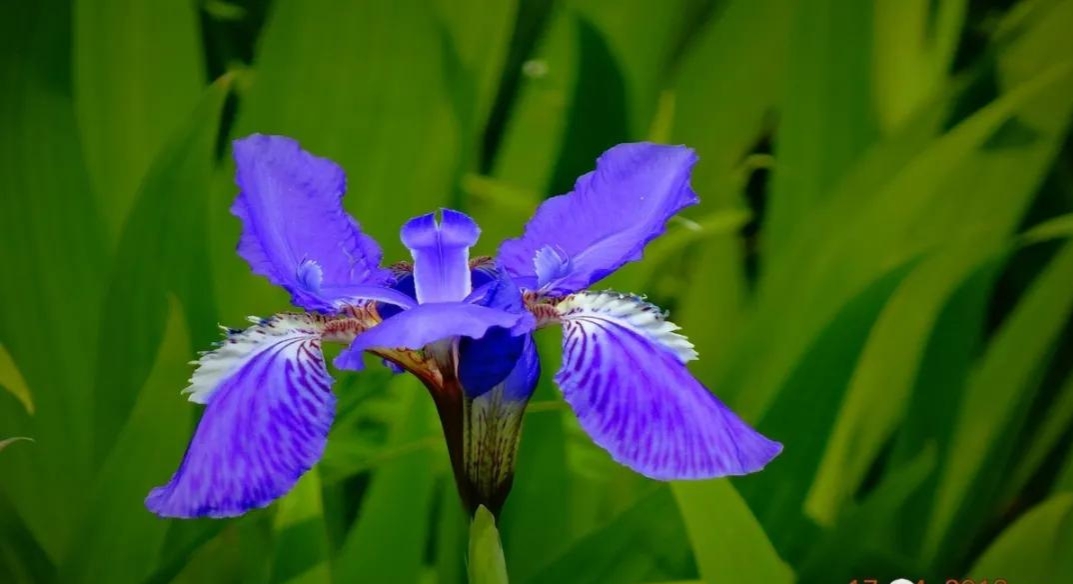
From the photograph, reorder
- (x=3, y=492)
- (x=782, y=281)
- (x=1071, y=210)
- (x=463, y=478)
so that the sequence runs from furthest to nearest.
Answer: (x=1071, y=210)
(x=782, y=281)
(x=3, y=492)
(x=463, y=478)

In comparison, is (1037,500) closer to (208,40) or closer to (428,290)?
(428,290)

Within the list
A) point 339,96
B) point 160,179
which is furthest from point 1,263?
point 339,96

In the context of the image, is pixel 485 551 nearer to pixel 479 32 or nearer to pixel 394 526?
pixel 394 526

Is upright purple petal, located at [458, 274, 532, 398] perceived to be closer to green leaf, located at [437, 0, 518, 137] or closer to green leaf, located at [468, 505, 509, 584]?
green leaf, located at [468, 505, 509, 584]

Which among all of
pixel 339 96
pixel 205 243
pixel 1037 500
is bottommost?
pixel 1037 500

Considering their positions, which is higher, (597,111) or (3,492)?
(597,111)

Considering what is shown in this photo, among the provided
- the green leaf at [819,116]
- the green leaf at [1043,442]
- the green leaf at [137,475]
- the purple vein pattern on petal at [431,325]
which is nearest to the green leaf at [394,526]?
the green leaf at [137,475]
